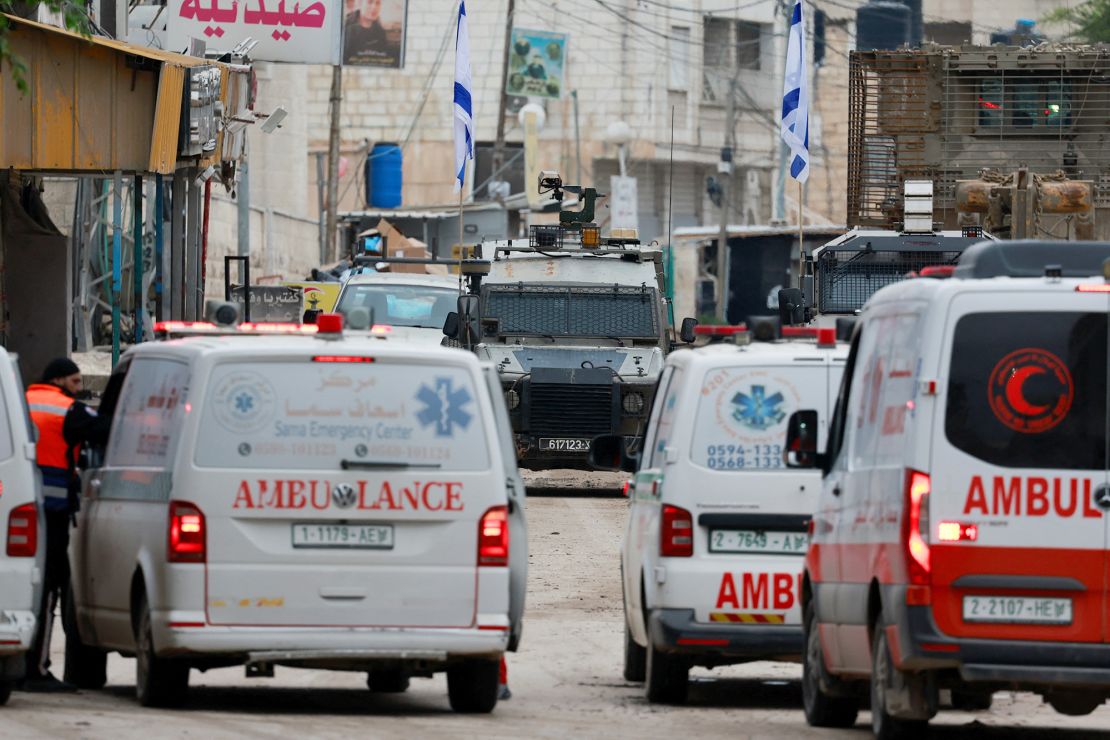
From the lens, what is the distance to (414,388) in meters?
10.4

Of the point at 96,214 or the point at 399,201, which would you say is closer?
the point at 96,214

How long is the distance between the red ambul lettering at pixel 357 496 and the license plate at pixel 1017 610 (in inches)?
105

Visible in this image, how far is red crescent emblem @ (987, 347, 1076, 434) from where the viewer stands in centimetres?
862

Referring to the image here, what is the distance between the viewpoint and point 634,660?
1270 centimetres

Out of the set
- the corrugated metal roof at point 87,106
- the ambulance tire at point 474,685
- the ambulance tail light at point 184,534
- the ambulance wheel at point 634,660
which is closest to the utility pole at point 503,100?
the corrugated metal roof at point 87,106

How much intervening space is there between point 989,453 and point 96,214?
25.6m

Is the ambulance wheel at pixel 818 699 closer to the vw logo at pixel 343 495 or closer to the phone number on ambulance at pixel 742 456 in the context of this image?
the phone number on ambulance at pixel 742 456

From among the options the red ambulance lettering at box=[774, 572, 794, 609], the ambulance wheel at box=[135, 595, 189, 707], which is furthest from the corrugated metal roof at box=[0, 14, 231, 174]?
the red ambulance lettering at box=[774, 572, 794, 609]

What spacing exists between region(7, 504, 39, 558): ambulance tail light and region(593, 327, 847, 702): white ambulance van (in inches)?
116

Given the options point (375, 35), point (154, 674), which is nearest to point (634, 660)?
point (154, 674)

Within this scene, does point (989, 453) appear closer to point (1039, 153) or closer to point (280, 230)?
point (1039, 153)

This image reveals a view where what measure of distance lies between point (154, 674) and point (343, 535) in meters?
1.11

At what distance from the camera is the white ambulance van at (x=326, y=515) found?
10250 millimetres

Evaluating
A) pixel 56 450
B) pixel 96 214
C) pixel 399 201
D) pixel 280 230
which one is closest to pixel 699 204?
pixel 399 201
